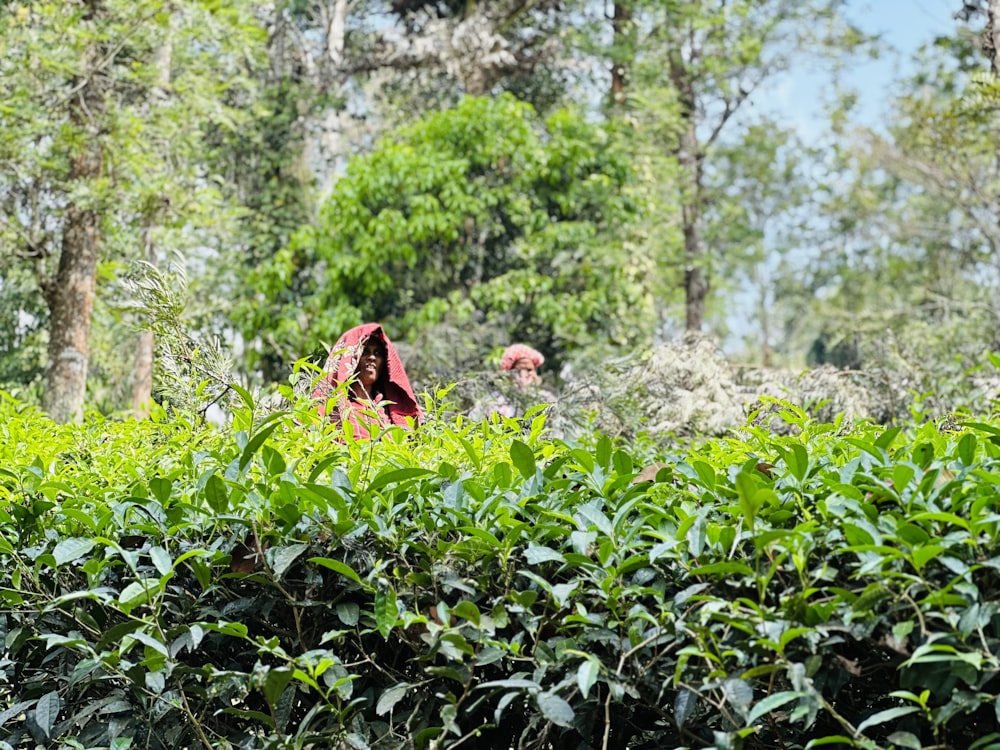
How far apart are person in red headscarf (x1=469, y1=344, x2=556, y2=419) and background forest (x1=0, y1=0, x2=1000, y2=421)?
27.7 inches

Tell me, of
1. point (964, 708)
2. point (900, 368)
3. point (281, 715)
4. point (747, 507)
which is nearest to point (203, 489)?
point (281, 715)

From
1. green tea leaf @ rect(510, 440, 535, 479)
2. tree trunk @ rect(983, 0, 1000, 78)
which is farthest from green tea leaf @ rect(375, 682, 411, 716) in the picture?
tree trunk @ rect(983, 0, 1000, 78)

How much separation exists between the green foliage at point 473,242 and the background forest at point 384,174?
0.13ft

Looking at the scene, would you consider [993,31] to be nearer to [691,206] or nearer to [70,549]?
[70,549]

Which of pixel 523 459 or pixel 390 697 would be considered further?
pixel 523 459

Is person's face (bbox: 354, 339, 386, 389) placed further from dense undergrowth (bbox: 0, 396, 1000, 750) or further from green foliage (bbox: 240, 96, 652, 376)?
green foliage (bbox: 240, 96, 652, 376)

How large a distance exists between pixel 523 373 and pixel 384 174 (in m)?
5.27

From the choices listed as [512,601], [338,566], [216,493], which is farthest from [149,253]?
[512,601]

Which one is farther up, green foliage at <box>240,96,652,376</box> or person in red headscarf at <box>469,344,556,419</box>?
green foliage at <box>240,96,652,376</box>

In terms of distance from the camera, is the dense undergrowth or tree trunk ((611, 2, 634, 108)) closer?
the dense undergrowth

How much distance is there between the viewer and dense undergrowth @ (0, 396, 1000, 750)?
1.91 meters

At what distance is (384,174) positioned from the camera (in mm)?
13242

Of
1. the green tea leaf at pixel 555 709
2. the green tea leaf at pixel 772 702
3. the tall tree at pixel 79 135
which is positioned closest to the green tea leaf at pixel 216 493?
the green tea leaf at pixel 555 709

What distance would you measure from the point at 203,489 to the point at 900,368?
781 centimetres
